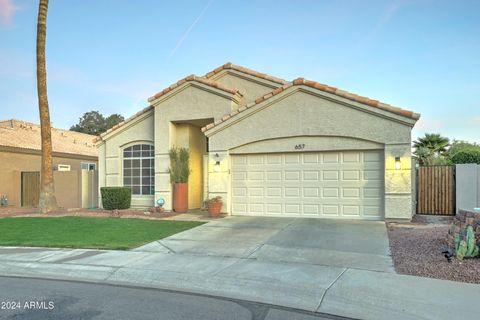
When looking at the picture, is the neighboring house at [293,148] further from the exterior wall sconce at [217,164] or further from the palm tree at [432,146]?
the palm tree at [432,146]

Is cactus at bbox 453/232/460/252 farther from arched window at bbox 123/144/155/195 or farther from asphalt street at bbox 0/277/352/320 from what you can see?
arched window at bbox 123/144/155/195

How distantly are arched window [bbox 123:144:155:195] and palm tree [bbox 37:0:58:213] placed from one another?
10.8 feet

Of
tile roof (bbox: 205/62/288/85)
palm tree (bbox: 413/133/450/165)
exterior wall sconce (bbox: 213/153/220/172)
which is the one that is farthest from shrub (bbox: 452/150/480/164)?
exterior wall sconce (bbox: 213/153/220/172)

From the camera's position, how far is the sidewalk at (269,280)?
538 cm

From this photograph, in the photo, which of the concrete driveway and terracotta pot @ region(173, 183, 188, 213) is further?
terracotta pot @ region(173, 183, 188, 213)

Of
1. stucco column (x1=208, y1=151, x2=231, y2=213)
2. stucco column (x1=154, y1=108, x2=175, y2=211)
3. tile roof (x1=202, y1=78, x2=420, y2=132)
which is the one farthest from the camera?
stucco column (x1=154, y1=108, x2=175, y2=211)

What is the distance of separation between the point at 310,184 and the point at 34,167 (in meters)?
19.3

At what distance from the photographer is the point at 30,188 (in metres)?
22.6

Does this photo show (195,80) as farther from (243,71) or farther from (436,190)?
(436,190)

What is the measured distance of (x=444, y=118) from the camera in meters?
25.1

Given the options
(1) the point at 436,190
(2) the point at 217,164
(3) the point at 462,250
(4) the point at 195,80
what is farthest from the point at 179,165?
(3) the point at 462,250

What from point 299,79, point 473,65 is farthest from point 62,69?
point 473,65

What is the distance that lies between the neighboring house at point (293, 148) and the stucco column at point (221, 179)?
1.5 inches

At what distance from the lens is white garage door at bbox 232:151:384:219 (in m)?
13.1
